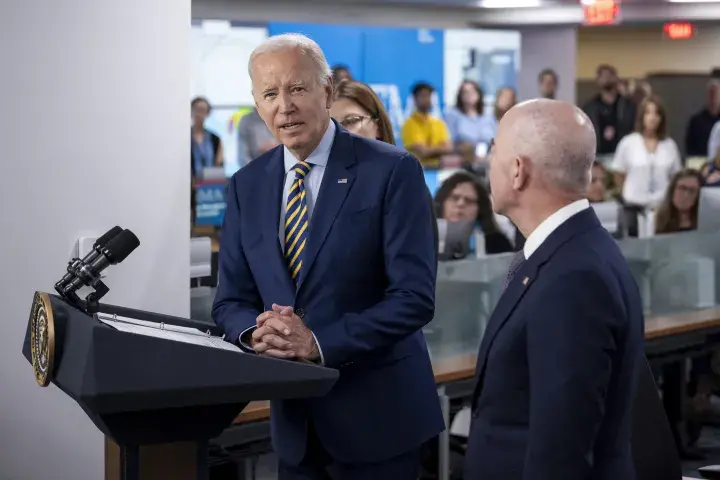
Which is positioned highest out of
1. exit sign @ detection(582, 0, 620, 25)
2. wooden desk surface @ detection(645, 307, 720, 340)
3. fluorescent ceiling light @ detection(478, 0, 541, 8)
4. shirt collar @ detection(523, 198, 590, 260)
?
fluorescent ceiling light @ detection(478, 0, 541, 8)

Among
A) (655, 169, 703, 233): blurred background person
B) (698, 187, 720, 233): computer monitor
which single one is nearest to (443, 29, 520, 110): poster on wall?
(655, 169, 703, 233): blurred background person

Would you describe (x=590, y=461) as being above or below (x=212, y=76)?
below

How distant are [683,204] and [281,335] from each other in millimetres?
5586

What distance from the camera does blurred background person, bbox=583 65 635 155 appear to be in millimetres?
14242

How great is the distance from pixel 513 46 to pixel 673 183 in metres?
9.79

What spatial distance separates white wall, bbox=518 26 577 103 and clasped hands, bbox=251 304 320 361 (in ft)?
51.4

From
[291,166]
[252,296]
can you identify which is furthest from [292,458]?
[291,166]

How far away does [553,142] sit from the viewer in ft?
6.31

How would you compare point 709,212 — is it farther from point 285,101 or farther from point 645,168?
point 285,101

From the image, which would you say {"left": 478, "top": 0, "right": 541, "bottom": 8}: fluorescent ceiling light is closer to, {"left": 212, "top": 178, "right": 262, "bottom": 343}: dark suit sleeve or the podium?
{"left": 212, "top": 178, "right": 262, "bottom": 343}: dark suit sleeve

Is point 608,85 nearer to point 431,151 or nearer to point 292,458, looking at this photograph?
point 431,151

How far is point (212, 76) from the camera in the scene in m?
13.7

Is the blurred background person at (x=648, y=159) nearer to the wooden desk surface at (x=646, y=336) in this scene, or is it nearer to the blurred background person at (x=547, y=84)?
the blurred background person at (x=547, y=84)

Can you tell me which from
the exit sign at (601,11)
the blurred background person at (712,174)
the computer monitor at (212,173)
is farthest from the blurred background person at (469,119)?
the computer monitor at (212,173)
